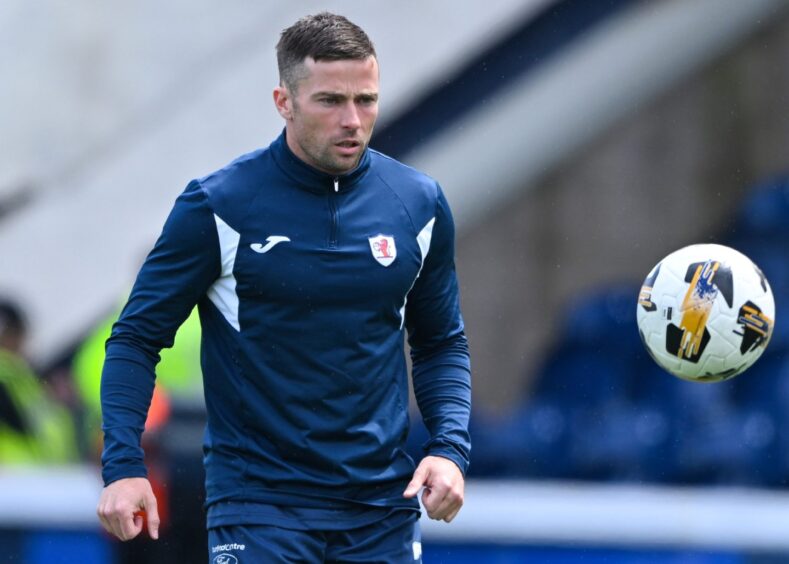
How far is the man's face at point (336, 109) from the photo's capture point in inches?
136

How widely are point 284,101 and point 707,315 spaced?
1.39 metres

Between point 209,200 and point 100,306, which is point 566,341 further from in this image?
point 209,200

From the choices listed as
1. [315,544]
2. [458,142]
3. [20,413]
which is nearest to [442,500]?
[315,544]

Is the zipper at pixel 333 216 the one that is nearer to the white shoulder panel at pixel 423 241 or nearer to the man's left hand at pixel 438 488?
the white shoulder panel at pixel 423 241

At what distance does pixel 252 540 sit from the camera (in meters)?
3.42

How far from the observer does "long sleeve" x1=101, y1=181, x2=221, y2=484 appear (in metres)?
3.44

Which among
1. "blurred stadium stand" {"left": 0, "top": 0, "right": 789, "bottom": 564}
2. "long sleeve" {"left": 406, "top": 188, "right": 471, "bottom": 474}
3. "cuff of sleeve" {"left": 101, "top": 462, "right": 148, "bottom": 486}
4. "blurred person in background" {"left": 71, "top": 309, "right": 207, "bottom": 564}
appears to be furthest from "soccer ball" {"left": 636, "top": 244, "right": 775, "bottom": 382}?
"blurred stadium stand" {"left": 0, "top": 0, "right": 789, "bottom": 564}

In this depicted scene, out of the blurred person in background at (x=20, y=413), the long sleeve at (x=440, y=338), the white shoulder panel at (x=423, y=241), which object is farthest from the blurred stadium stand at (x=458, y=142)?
the white shoulder panel at (x=423, y=241)

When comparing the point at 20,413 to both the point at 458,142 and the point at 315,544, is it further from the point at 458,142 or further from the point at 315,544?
the point at 315,544

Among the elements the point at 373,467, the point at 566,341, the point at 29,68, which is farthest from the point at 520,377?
the point at 373,467

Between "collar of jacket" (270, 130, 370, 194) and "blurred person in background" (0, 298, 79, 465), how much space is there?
423 centimetres

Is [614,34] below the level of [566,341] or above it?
→ above

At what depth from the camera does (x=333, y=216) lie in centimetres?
356

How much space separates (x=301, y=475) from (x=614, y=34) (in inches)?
276
